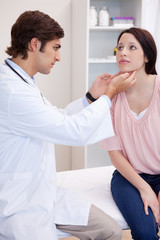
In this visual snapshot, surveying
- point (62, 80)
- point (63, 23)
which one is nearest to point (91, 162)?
point (62, 80)

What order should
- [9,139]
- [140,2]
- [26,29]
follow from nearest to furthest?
1. [9,139]
2. [26,29]
3. [140,2]

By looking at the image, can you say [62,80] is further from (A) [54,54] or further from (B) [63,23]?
(A) [54,54]

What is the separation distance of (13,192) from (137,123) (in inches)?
29.0

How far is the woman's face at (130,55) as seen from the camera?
5.68 ft

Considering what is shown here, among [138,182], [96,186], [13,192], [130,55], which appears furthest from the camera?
[96,186]

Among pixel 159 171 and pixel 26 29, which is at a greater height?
pixel 26 29

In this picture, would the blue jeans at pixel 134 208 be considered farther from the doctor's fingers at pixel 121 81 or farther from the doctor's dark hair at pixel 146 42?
the doctor's dark hair at pixel 146 42

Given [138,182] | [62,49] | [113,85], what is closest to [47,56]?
[113,85]

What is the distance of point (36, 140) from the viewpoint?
146cm

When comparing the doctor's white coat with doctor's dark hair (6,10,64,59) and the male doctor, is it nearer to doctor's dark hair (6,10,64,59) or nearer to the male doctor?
the male doctor

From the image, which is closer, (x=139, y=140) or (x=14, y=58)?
(x=14, y=58)

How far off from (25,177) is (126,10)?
81.7 inches

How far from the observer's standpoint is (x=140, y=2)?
8.77ft

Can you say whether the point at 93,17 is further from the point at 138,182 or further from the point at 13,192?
the point at 13,192
